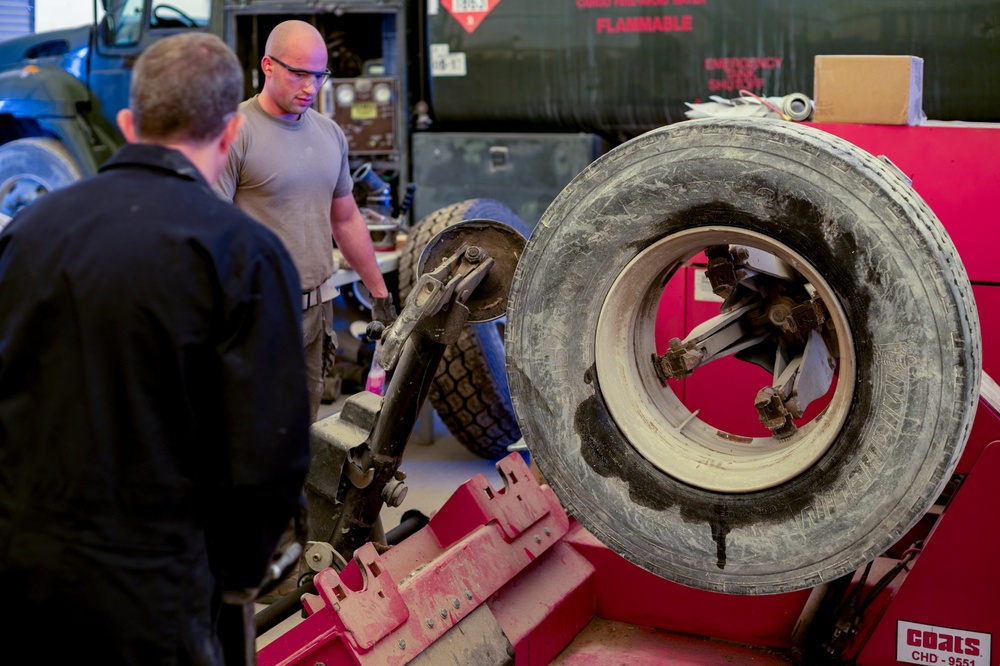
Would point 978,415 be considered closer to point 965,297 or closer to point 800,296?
point 800,296

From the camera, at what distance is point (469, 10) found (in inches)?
274

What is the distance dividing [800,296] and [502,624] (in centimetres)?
126

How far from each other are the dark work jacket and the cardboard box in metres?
2.06

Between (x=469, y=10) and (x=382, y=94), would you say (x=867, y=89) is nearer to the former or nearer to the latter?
(x=469, y=10)

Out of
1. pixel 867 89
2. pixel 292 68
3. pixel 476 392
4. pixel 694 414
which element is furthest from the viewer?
pixel 476 392

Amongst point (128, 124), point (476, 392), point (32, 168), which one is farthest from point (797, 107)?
point (32, 168)

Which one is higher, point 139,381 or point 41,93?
point 41,93

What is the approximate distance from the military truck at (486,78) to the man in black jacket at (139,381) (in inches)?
139

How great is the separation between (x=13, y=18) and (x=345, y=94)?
4097mm

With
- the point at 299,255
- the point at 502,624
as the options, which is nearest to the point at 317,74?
the point at 299,255

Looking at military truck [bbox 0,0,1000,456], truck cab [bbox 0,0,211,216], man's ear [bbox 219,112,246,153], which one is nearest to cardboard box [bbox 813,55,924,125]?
man's ear [bbox 219,112,246,153]

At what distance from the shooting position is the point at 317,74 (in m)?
3.67

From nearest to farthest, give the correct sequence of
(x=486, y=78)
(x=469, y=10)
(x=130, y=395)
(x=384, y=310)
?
(x=130, y=395), (x=384, y=310), (x=469, y=10), (x=486, y=78)

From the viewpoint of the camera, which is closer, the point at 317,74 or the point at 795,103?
the point at 795,103
